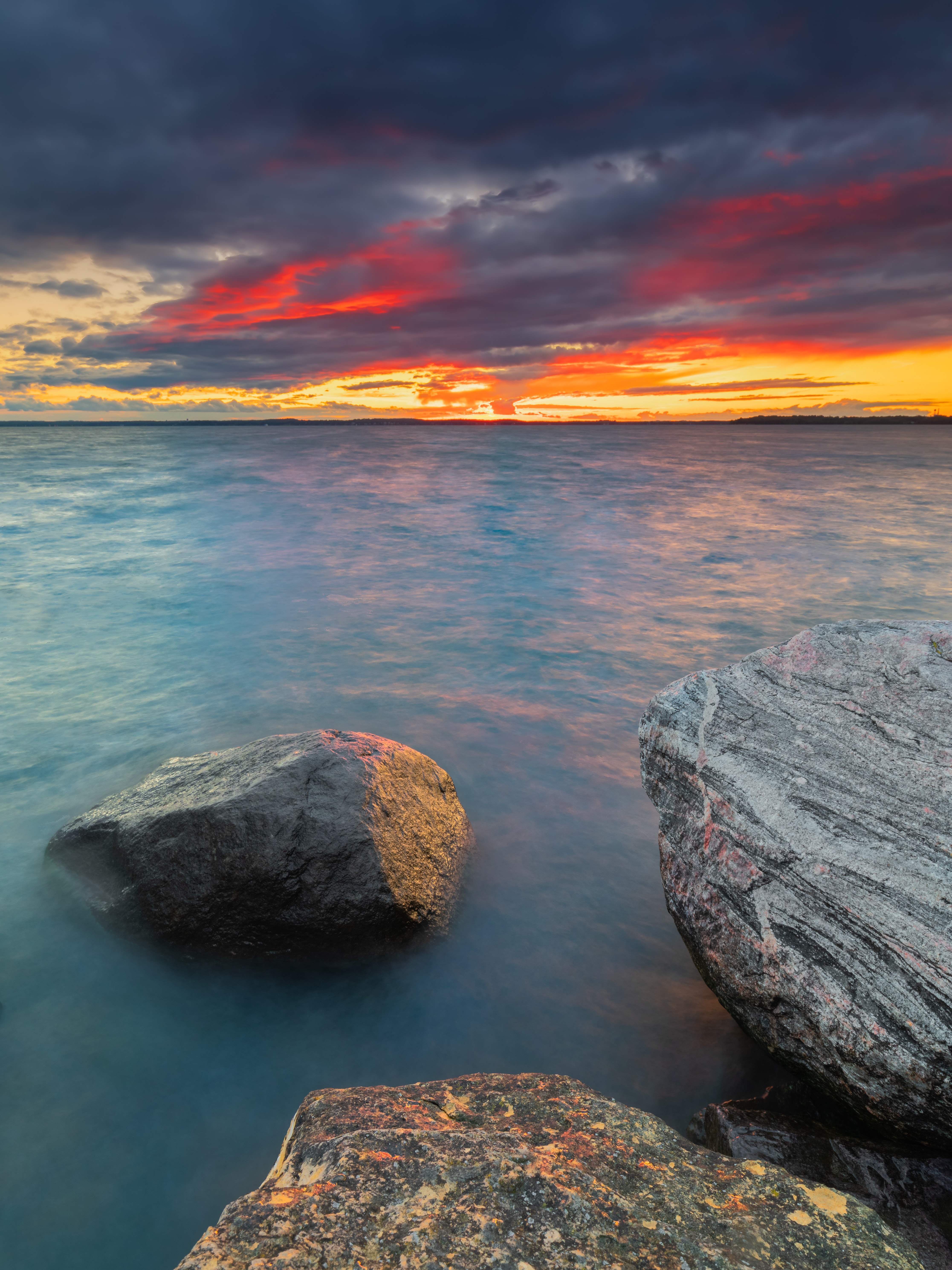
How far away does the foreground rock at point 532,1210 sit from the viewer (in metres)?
1.39

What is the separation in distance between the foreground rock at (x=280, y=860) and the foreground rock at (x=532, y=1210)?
157cm

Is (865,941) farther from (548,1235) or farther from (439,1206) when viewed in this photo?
(439,1206)

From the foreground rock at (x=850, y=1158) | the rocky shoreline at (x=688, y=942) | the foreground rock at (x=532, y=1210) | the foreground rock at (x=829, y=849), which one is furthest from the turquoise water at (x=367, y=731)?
the foreground rock at (x=532, y=1210)

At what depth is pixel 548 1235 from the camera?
1.42 metres

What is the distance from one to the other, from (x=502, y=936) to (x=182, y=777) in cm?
219

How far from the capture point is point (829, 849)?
8.30 ft

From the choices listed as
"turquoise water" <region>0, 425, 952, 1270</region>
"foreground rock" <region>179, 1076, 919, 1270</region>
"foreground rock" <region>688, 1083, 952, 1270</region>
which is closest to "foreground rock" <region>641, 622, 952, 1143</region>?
"foreground rock" <region>688, 1083, 952, 1270</region>

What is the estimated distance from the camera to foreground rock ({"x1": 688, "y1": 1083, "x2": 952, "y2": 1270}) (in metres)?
2.08

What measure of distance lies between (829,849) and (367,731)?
4558mm

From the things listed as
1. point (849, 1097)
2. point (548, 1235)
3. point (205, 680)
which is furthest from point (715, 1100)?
point (205, 680)

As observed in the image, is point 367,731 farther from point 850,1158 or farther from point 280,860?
point 850,1158

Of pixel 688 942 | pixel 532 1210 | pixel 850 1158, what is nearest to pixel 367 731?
pixel 688 942

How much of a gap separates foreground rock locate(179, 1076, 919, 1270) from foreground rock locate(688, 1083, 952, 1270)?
540 mm

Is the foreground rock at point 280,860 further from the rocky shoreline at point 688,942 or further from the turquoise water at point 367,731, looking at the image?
the turquoise water at point 367,731
